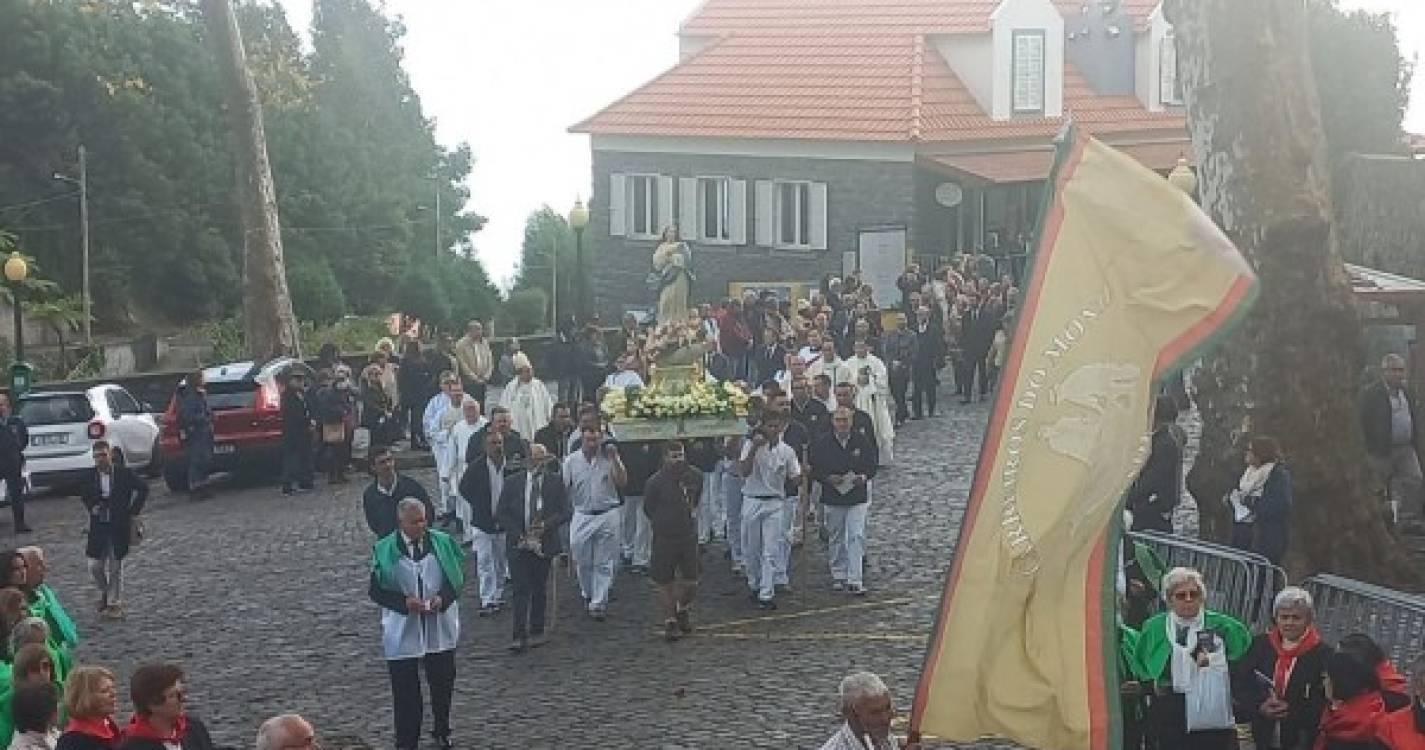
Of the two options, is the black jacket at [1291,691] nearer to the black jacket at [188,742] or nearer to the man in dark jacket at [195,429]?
the black jacket at [188,742]

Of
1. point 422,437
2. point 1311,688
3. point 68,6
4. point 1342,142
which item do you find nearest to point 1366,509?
point 1311,688

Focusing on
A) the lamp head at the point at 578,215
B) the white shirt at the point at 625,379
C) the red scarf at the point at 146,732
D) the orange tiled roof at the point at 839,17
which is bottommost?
the red scarf at the point at 146,732

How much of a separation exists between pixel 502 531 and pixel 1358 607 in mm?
6731

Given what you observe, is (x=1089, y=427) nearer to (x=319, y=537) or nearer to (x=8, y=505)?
(x=319, y=537)

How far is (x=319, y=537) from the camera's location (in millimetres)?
22578

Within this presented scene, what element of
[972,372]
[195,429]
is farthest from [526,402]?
[972,372]

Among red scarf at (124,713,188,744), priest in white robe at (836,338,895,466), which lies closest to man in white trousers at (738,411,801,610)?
priest in white robe at (836,338,895,466)

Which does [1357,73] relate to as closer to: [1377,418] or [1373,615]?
[1377,418]

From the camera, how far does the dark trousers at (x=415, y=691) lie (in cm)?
1380

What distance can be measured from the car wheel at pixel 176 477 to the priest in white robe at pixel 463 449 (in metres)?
6.22

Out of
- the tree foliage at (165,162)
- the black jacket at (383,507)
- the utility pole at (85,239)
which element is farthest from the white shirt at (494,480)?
the tree foliage at (165,162)

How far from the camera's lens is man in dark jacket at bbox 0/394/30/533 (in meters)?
23.1

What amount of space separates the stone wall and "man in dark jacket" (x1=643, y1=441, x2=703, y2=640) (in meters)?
27.2

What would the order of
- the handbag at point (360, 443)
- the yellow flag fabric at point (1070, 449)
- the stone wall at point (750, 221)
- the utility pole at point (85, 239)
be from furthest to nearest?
1. the stone wall at point (750, 221)
2. the utility pole at point (85, 239)
3. the handbag at point (360, 443)
4. the yellow flag fabric at point (1070, 449)
